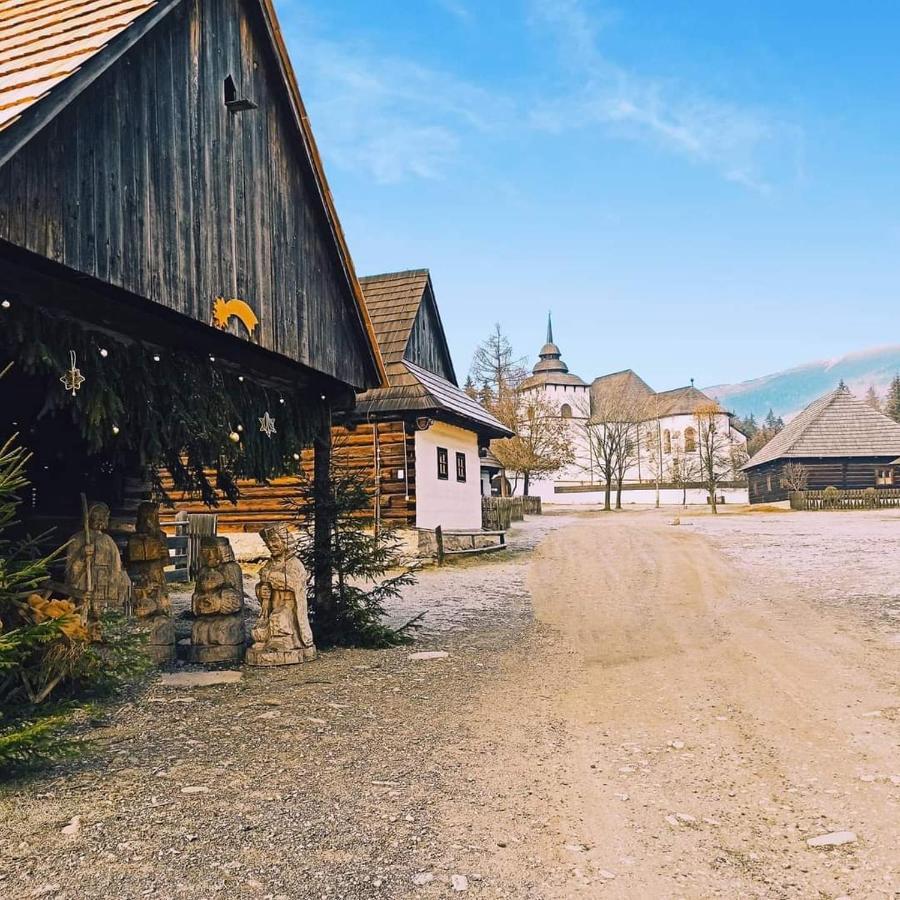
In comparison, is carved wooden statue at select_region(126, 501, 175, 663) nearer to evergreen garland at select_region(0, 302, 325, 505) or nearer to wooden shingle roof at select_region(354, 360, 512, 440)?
evergreen garland at select_region(0, 302, 325, 505)

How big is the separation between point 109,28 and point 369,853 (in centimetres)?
558

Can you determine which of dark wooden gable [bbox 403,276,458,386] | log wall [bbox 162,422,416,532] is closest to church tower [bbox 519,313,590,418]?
dark wooden gable [bbox 403,276,458,386]

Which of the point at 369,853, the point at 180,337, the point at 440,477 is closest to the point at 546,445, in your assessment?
the point at 440,477

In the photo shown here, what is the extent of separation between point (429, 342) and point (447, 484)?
466 centimetres

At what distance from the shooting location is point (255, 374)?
8.05 m

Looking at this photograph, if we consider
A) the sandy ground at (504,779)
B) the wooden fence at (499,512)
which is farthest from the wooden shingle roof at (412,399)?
the sandy ground at (504,779)

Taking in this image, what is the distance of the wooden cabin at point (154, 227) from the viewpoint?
4.91 meters

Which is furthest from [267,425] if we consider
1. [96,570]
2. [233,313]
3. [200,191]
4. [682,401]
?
[682,401]

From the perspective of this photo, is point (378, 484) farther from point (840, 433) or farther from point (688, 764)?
point (840, 433)

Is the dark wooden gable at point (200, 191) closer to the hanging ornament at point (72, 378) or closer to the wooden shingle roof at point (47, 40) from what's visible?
the wooden shingle roof at point (47, 40)

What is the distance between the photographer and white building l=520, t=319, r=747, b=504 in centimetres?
5988

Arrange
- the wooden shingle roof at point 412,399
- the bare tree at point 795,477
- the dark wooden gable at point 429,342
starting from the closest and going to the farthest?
the wooden shingle roof at point 412,399 < the dark wooden gable at point 429,342 < the bare tree at point 795,477

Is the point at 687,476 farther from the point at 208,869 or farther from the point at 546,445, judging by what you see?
the point at 208,869

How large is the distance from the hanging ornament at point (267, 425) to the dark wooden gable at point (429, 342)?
11.5 m
